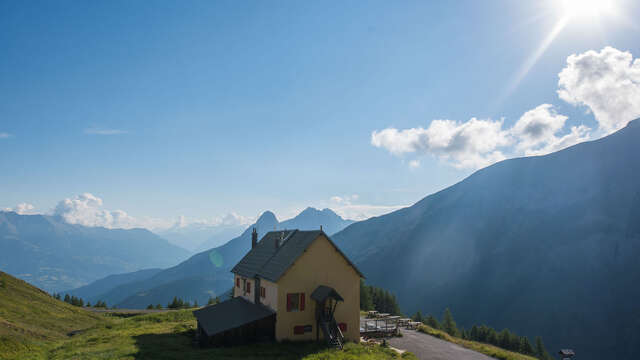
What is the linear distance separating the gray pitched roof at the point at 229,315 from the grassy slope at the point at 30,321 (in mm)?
13496

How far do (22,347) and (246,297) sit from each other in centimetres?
2110

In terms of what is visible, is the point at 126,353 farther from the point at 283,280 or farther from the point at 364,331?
the point at 364,331

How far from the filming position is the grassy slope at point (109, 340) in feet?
101

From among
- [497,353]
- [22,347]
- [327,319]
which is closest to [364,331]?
[327,319]

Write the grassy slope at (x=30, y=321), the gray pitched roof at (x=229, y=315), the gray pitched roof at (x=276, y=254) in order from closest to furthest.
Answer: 1. the grassy slope at (x=30, y=321)
2. the gray pitched roof at (x=229, y=315)
3. the gray pitched roof at (x=276, y=254)

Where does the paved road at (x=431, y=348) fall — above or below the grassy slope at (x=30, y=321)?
below

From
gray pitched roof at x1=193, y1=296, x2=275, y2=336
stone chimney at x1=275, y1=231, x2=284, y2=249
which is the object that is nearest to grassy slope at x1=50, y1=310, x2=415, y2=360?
gray pitched roof at x1=193, y1=296, x2=275, y2=336

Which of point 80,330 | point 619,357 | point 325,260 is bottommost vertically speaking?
point 619,357

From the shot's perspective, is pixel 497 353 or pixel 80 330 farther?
pixel 80 330

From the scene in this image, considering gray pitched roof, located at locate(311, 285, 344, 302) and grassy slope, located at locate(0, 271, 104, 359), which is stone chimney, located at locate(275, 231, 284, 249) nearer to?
gray pitched roof, located at locate(311, 285, 344, 302)

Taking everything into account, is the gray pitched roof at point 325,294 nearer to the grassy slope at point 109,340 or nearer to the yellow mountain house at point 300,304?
the yellow mountain house at point 300,304

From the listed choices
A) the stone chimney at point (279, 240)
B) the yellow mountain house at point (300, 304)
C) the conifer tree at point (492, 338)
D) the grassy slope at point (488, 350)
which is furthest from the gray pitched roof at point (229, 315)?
the conifer tree at point (492, 338)

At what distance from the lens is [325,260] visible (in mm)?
38250

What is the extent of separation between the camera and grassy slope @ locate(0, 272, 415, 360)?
101ft
